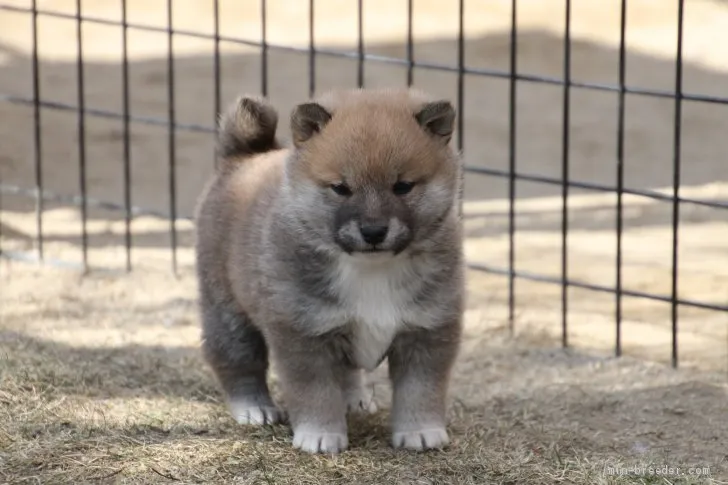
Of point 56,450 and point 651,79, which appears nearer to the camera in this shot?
point 56,450

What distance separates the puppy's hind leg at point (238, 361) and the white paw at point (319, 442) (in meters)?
0.35

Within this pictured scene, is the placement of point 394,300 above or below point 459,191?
below

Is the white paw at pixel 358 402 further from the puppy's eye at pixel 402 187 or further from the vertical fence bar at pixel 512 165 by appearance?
the vertical fence bar at pixel 512 165

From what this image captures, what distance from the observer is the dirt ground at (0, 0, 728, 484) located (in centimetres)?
448

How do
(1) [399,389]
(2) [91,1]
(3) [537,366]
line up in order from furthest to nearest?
(2) [91,1] → (3) [537,366] → (1) [399,389]

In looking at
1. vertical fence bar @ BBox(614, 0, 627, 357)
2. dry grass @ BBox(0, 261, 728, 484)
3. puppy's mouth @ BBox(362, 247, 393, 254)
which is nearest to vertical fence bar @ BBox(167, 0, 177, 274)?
dry grass @ BBox(0, 261, 728, 484)

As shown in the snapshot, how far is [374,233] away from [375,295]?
0.33 m

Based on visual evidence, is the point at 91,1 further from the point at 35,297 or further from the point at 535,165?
the point at 35,297

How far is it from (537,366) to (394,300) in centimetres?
159

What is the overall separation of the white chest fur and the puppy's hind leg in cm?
59

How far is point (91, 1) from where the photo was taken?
11.4 meters

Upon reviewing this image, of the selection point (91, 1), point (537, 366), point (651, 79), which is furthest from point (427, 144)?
point (91, 1)

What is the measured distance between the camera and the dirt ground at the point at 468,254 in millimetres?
4480

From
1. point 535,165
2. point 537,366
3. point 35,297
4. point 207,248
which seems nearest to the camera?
point 207,248
